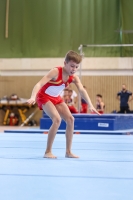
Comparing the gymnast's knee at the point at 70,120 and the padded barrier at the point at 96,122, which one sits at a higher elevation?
the gymnast's knee at the point at 70,120

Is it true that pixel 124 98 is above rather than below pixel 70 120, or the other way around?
below

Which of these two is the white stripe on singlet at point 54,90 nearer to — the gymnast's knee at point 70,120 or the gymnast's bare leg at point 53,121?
the gymnast's bare leg at point 53,121

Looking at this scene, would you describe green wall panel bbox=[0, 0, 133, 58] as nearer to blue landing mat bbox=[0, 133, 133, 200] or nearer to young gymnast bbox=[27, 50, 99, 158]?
young gymnast bbox=[27, 50, 99, 158]

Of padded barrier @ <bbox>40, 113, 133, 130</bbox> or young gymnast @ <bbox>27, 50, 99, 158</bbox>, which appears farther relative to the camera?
padded barrier @ <bbox>40, 113, 133, 130</bbox>

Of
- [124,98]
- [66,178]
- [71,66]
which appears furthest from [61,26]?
[66,178]

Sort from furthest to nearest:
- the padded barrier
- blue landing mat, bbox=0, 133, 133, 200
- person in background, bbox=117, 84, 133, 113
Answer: person in background, bbox=117, 84, 133, 113 < the padded barrier < blue landing mat, bbox=0, 133, 133, 200

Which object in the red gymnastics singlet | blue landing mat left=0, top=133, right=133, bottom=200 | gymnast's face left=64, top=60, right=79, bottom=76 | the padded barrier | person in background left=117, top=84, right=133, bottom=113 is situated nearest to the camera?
blue landing mat left=0, top=133, right=133, bottom=200

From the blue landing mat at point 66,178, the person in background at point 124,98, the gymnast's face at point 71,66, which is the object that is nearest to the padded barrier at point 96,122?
the person in background at point 124,98

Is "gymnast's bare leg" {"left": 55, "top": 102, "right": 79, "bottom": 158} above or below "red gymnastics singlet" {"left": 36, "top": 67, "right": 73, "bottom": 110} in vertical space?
below

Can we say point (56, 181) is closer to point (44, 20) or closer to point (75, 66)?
point (75, 66)

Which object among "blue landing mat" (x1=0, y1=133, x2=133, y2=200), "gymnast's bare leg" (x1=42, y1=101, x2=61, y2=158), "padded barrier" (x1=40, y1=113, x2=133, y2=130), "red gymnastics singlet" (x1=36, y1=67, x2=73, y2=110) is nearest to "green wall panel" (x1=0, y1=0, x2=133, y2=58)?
"padded barrier" (x1=40, y1=113, x2=133, y2=130)

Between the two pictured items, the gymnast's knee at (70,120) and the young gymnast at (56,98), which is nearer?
the young gymnast at (56,98)

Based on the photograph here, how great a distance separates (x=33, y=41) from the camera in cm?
1417

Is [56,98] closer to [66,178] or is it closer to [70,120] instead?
[70,120]
